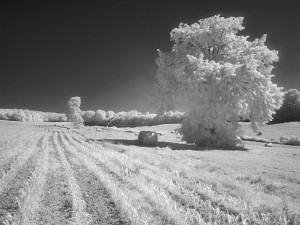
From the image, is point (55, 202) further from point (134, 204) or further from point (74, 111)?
point (74, 111)

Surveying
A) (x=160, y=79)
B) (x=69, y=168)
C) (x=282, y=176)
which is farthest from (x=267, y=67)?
(x=69, y=168)

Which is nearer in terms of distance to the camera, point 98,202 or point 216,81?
point 98,202

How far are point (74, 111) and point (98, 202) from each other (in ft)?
342

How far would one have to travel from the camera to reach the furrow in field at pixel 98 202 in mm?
5195

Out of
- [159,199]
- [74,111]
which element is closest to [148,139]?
[159,199]

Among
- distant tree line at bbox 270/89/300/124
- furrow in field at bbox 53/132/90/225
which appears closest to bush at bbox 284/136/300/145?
furrow in field at bbox 53/132/90/225

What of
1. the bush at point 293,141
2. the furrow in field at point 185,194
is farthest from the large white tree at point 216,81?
the furrow in field at point 185,194

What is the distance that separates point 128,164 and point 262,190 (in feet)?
19.4

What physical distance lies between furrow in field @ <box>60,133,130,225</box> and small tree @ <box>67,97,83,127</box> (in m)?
99.1

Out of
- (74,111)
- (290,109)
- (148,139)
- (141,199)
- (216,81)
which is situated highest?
(74,111)

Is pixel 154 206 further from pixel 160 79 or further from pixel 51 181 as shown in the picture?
pixel 160 79

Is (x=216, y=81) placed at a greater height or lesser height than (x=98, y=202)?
greater

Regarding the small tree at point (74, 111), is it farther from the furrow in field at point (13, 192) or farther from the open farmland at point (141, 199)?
the open farmland at point (141, 199)

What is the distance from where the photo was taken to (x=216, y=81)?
20.5 meters
